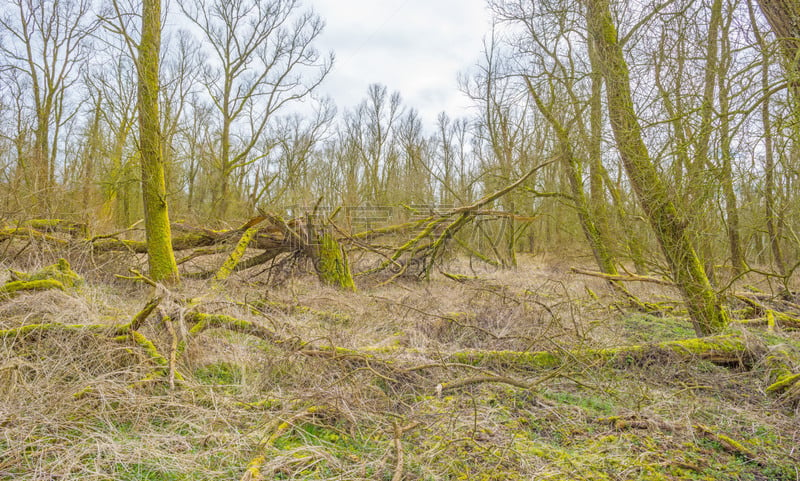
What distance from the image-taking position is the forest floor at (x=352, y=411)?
6.77 ft

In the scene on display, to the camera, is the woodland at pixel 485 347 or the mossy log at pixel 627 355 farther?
the mossy log at pixel 627 355

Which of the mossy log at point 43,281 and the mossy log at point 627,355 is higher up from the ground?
the mossy log at point 43,281

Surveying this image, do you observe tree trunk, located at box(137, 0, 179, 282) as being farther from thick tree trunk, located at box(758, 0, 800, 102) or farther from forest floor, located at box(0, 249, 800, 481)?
thick tree trunk, located at box(758, 0, 800, 102)

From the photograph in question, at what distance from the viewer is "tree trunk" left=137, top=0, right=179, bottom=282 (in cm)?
604

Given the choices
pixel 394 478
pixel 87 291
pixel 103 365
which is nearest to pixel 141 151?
pixel 87 291

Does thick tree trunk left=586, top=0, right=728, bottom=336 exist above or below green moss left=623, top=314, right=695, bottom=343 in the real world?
above

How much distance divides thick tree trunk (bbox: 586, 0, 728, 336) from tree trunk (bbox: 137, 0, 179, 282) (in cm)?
595

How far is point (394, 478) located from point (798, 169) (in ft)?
12.8

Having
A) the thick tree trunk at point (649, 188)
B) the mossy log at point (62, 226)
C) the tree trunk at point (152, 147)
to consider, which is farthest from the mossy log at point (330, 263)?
the thick tree trunk at point (649, 188)

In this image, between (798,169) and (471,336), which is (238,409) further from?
(798,169)

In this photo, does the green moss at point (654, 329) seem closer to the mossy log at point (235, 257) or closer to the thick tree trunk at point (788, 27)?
the thick tree trunk at point (788, 27)

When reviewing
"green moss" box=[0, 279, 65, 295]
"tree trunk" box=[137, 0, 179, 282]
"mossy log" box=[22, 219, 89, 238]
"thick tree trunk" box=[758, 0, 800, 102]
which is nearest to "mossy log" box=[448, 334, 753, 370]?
"thick tree trunk" box=[758, 0, 800, 102]

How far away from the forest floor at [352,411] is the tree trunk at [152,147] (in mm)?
2296

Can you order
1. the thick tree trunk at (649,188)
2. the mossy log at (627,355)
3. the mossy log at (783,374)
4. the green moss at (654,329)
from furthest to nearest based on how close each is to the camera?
1. the green moss at (654,329)
2. the thick tree trunk at (649,188)
3. the mossy log at (627,355)
4. the mossy log at (783,374)
